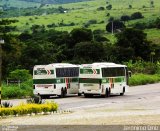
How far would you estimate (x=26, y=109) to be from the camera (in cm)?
2652

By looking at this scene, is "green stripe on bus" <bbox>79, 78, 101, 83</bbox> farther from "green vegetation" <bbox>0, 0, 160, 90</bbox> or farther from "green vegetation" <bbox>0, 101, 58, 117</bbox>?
"green vegetation" <bbox>0, 101, 58, 117</bbox>

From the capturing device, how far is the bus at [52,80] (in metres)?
45.0

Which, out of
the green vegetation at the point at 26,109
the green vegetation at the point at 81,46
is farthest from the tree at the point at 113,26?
the green vegetation at the point at 26,109

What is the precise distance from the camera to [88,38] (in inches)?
4409

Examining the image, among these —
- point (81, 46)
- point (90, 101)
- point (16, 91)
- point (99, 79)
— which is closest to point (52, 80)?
point (16, 91)

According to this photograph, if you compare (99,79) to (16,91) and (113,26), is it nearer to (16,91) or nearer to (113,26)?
(16,91)

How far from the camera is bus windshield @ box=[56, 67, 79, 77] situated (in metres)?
45.5

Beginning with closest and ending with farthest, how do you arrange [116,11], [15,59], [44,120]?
[44,120] → [15,59] → [116,11]

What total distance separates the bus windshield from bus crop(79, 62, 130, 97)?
3.76 ft

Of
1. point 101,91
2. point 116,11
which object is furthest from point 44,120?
point 116,11

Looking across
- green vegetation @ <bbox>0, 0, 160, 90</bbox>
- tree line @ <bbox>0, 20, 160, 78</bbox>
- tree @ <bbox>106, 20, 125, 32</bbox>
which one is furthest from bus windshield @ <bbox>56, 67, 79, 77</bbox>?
tree @ <bbox>106, 20, 125, 32</bbox>

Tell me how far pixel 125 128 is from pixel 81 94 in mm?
28904

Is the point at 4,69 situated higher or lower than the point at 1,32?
lower

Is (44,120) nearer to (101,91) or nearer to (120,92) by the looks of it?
(101,91)
